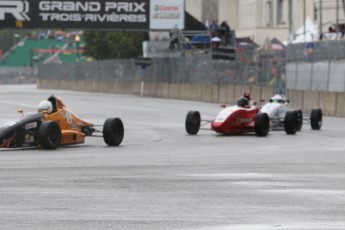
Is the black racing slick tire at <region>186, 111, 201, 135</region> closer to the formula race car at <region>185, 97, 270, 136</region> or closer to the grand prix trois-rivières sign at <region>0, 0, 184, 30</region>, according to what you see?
the formula race car at <region>185, 97, 270, 136</region>

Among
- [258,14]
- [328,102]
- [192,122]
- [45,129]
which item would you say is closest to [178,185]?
[45,129]

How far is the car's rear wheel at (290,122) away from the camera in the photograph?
2533 cm

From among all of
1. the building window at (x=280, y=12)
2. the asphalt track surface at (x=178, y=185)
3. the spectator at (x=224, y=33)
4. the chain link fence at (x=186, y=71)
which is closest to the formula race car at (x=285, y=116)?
the asphalt track surface at (x=178, y=185)

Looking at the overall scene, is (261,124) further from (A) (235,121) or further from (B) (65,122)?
(B) (65,122)

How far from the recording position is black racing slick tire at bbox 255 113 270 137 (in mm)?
24188

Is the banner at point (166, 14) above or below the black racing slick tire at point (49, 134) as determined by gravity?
above

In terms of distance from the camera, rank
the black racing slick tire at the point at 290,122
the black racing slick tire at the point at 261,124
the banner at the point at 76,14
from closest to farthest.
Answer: the black racing slick tire at the point at 261,124 → the black racing slick tire at the point at 290,122 → the banner at the point at 76,14

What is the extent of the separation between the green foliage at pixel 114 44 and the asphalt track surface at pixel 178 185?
3087 inches

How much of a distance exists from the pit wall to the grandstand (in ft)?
225

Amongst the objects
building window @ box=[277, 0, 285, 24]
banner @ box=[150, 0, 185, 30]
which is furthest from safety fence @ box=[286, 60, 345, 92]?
building window @ box=[277, 0, 285, 24]

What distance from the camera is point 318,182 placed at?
13.5m

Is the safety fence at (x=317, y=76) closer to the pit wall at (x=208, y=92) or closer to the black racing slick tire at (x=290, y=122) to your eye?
the pit wall at (x=208, y=92)

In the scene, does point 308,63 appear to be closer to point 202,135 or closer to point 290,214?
point 202,135

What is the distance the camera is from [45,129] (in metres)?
19.1
